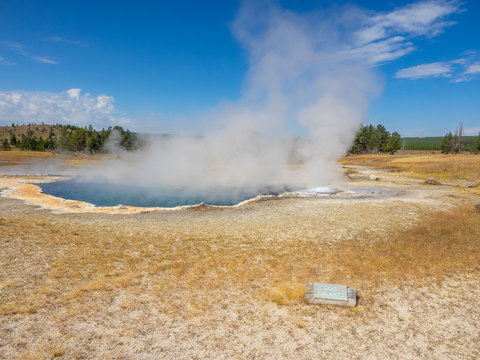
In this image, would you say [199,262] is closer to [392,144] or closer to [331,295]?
[331,295]

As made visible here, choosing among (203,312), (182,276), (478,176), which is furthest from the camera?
(478,176)

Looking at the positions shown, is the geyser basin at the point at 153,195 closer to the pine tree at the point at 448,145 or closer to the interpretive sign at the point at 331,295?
the interpretive sign at the point at 331,295

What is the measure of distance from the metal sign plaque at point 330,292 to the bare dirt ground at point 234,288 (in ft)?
1.04

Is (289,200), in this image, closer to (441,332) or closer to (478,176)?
(441,332)

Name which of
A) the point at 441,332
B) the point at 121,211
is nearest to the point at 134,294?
the point at 441,332

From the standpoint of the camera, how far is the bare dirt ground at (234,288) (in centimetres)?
616

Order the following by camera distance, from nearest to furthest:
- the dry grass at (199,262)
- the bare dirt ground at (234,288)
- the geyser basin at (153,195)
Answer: the bare dirt ground at (234,288)
the dry grass at (199,262)
the geyser basin at (153,195)

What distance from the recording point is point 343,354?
5.89 metres

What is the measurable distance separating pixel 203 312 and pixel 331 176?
3544cm

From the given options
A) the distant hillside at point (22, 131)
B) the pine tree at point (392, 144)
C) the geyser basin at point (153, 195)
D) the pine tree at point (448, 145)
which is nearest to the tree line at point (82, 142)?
the distant hillside at point (22, 131)

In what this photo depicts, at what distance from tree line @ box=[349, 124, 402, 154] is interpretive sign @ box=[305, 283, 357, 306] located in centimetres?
10471

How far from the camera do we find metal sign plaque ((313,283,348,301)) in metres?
7.68

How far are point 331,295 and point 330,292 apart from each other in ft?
0.42

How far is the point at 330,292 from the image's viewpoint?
788cm
